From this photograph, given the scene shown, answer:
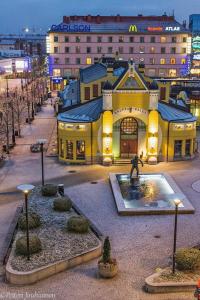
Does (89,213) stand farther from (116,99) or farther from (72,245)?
(116,99)

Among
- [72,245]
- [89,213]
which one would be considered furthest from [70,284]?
[89,213]

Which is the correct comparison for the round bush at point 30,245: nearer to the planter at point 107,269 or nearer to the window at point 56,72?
the planter at point 107,269

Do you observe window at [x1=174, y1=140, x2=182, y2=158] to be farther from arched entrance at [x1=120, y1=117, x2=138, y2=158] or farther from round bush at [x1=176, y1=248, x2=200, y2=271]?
round bush at [x1=176, y1=248, x2=200, y2=271]

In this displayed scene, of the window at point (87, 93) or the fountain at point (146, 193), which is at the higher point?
the window at point (87, 93)

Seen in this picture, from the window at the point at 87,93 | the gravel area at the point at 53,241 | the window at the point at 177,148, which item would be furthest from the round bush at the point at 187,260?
the window at the point at 87,93

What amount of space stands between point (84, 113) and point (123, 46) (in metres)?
76.3

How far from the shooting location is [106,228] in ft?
99.2

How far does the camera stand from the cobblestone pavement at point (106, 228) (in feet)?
73.2

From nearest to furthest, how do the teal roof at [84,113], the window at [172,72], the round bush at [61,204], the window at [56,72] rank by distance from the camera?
the round bush at [61,204] < the teal roof at [84,113] < the window at [56,72] < the window at [172,72]

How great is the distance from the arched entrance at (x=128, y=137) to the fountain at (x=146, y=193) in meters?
6.43

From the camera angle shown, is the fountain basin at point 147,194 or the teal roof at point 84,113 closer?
the fountain basin at point 147,194

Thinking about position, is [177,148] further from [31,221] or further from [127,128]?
[31,221]

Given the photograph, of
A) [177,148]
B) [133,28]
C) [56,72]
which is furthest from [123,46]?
[177,148]

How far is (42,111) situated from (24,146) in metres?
32.4
